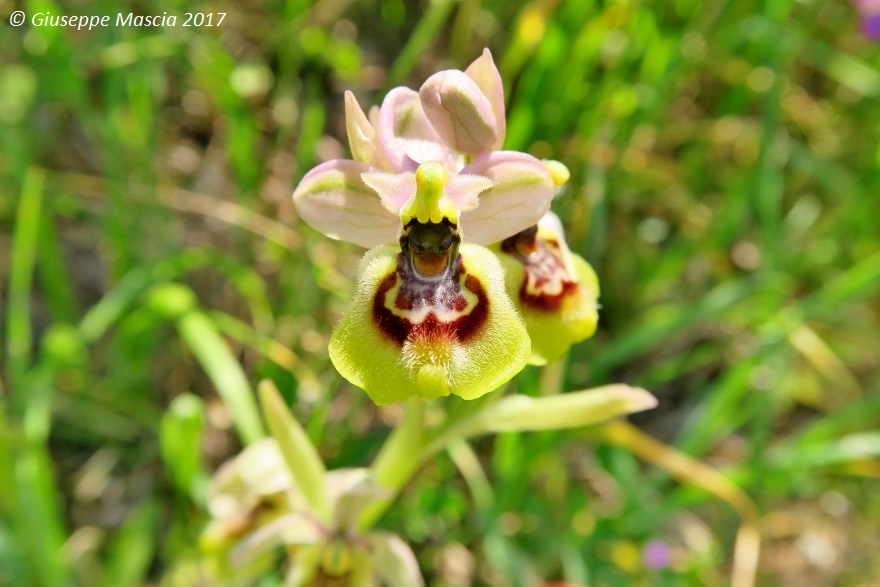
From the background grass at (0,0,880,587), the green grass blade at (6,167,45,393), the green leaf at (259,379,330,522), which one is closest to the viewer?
the green leaf at (259,379,330,522)

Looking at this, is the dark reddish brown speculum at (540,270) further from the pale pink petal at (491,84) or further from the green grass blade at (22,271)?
the green grass blade at (22,271)

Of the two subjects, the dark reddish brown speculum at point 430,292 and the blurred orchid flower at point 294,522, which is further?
the blurred orchid flower at point 294,522

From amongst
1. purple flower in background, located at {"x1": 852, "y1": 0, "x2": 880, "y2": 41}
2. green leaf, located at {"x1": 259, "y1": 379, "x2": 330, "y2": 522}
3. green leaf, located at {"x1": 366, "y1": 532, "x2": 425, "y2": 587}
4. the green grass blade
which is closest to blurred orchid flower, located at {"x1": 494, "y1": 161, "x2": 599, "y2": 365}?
green leaf, located at {"x1": 259, "y1": 379, "x2": 330, "y2": 522}

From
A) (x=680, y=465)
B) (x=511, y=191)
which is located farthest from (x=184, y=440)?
(x=680, y=465)

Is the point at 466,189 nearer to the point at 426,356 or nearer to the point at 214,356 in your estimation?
the point at 426,356

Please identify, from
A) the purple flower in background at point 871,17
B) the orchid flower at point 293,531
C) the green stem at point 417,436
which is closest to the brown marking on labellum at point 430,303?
the green stem at point 417,436

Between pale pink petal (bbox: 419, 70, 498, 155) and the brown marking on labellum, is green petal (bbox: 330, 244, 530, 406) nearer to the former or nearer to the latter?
the brown marking on labellum
